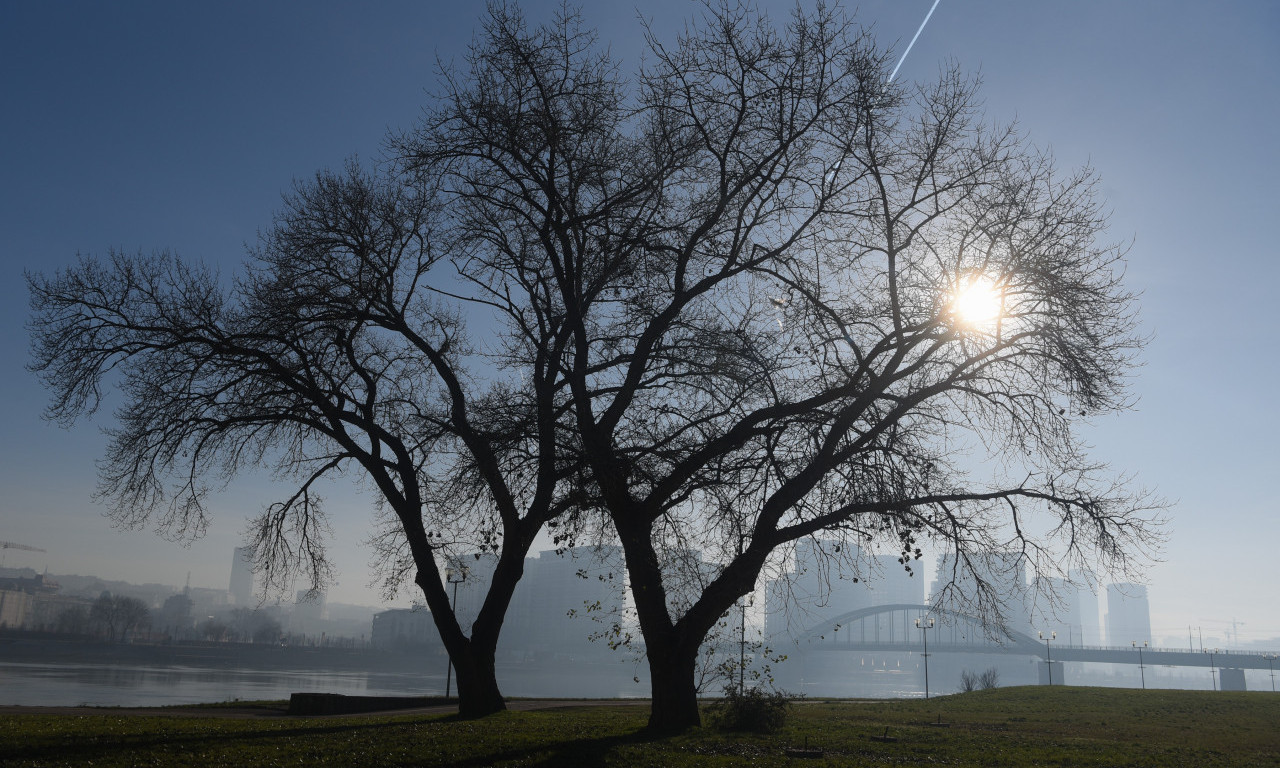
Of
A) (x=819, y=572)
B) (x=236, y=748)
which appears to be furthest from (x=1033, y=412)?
(x=236, y=748)

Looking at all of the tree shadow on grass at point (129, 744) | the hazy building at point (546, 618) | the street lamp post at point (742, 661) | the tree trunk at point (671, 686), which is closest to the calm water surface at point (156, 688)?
the hazy building at point (546, 618)

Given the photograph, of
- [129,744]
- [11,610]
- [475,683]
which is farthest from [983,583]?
[11,610]

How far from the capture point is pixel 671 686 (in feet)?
45.8

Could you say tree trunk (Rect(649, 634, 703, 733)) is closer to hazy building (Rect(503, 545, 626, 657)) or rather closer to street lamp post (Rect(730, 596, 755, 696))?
street lamp post (Rect(730, 596, 755, 696))

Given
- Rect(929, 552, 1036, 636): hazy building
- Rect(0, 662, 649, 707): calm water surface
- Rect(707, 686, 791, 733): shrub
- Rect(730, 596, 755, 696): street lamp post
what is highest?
Rect(929, 552, 1036, 636): hazy building

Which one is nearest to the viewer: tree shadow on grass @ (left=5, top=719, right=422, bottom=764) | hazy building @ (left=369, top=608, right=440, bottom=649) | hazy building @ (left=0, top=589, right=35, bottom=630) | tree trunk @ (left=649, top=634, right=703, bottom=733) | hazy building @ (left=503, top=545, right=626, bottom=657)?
tree shadow on grass @ (left=5, top=719, right=422, bottom=764)

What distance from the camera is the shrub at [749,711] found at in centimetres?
1548

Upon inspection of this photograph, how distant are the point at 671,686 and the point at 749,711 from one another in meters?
2.60

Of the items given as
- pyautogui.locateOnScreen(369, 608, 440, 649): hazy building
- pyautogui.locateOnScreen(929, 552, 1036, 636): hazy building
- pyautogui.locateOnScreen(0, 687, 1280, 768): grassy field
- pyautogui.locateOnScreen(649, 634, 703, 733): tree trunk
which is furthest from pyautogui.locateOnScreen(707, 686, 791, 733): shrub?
pyautogui.locateOnScreen(369, 608, 440, 649): hazy building

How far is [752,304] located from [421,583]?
969 centimetres

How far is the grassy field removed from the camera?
33.5ft

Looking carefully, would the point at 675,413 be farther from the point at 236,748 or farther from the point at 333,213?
the point at 333,213

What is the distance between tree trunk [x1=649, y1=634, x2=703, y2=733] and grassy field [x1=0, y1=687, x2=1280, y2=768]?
0.47 metres

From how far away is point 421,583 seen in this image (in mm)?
18469
